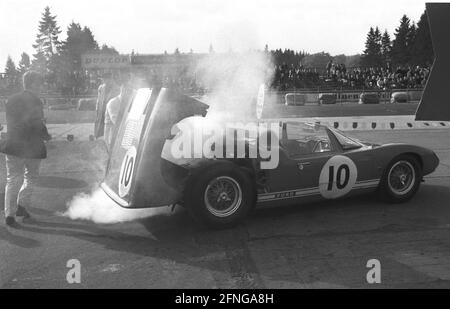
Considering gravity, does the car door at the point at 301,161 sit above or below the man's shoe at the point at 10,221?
above

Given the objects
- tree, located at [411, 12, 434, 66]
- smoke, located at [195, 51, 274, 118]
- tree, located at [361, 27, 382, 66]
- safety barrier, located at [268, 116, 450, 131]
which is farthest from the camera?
tree, located at [361, 27, 382, 66]

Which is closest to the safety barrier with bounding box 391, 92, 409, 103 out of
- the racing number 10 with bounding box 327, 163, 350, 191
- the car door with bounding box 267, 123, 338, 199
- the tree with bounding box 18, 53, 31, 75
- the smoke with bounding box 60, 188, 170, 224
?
the car door with bounding box 267, 123, 338, 199

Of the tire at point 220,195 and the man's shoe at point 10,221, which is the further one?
the man's shoe at point 10,221

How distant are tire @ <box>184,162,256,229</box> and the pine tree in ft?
167

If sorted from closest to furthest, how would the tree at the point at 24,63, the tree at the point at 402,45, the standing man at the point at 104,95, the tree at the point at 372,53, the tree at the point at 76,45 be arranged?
1. the standing man at the point at 104,95
2. the tree at the point at 76,45
3. the tree at the point at 24,63
4. the tree at the point at 402,45
5. the tree at the point at 372,53

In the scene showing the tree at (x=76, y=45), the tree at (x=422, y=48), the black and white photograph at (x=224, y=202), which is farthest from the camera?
the tree at (x=422, y=48)

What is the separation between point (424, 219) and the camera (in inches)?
207

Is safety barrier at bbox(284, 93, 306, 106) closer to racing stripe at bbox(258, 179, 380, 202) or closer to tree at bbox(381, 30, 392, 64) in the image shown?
racing stripe at bbox(258, 179, 380, 202)

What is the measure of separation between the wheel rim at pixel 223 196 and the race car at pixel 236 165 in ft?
0.03

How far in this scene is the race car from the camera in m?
4.84

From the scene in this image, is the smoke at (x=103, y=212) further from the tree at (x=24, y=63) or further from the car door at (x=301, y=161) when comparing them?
the tree at (x=24, y=63)

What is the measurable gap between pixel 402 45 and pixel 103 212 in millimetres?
52117

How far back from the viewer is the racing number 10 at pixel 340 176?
5.48m

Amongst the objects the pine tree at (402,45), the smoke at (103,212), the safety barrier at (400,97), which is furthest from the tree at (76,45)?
the smoke at (103,212)
